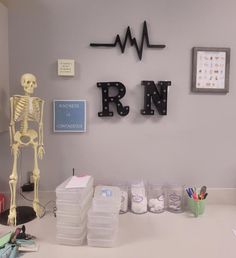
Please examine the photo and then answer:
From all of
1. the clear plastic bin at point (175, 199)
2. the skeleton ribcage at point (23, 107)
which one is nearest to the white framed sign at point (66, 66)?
the skeleton ribcage at point (23, 107)

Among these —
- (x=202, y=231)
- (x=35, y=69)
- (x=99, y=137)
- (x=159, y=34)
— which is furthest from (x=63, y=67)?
(x=202, y=231)

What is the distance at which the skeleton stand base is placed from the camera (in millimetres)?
1375

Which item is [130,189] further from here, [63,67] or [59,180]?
[63,67]

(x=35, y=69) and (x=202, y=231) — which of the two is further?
(x=35, y=69)

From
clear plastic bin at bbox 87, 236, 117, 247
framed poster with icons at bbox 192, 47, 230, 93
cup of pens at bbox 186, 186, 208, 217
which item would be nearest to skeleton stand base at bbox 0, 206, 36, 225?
clear plastic bin at bbox 87, 236, 117, 247

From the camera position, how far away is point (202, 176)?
168 centimetres

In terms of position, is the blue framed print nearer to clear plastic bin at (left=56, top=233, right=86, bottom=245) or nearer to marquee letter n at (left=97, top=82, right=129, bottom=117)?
marquee letter n at (left=97, top=82, right=129, bottom=117)

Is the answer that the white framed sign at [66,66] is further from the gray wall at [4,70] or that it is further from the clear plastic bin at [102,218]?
the clear plastic bin at [102,218]

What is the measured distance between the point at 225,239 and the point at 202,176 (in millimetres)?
498

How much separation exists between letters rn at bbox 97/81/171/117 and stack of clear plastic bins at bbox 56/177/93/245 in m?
0.56

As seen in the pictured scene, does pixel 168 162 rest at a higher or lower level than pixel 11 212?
higher

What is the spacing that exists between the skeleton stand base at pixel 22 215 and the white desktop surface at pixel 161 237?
4 centimetres

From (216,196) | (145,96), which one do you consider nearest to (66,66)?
(145,96)

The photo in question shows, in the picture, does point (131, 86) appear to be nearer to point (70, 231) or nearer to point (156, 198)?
point (156, 198)
